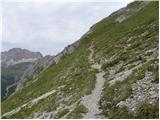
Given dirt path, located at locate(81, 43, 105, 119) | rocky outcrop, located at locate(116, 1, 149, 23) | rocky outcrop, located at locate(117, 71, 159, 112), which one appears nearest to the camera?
rocky outcrop, located at locate(117, 71, 159, 112)

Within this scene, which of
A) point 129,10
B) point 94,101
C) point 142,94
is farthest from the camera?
point 129,10

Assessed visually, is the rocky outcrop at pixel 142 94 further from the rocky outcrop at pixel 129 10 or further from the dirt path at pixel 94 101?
the rocky outcrop at pixel 129 10

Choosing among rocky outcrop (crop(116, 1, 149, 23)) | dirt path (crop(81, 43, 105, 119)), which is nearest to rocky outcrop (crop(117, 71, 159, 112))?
dirt path (crop(81, 43, 105, 119))

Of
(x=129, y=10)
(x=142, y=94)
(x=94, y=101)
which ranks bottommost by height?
(x=142, y=94)

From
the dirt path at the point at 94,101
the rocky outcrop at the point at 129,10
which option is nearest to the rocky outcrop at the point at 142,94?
the dirt path at the point at 94,101

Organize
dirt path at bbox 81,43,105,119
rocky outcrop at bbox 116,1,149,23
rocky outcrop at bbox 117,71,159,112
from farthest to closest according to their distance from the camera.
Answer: rocky outcrop at bbox 116,1,149,23 < dirt path at bbox 81,43,105,119 < rocky outcrop at bbox 117,71,159,112

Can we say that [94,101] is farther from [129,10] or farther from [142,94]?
[129,10]

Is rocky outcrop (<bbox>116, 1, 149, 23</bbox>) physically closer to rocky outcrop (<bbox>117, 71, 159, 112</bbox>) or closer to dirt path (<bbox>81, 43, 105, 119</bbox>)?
dirt path (<bbox>81, 43, 105, 119</bbox>)

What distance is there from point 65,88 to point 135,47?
15809 mm

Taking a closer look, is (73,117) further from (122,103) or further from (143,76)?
(143,76)

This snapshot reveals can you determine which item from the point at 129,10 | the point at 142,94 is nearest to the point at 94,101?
the point at 142,94

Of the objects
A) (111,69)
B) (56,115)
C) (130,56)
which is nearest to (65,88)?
(111,69)

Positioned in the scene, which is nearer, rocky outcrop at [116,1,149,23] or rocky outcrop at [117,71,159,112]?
rocky outcrop at [117,71,159,112]

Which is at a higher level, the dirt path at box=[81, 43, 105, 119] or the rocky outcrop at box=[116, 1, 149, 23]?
the rocky outcrop at box=[116, 1, 149, 23]
